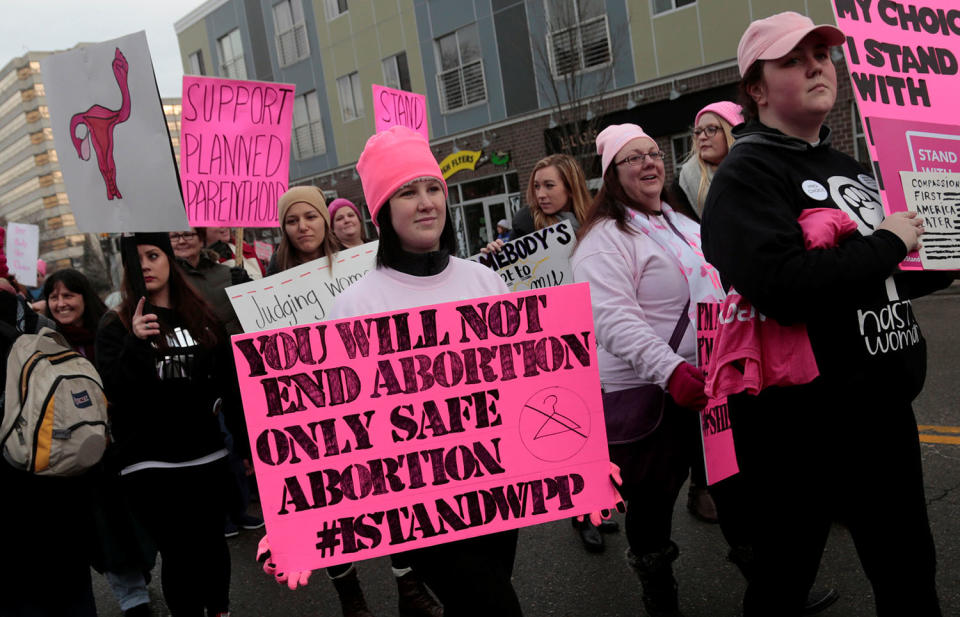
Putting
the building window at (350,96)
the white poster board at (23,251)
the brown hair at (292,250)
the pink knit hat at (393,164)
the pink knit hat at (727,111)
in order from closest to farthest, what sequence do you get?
the pink knit hat at (393,164) → the pink knit hat at (727,111) → the brown hair at (292,250) → the white poster board at (23,251) → the building window at (350,96)

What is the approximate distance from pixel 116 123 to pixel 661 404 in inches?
98.9

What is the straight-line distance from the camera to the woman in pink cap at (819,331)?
1855 mm

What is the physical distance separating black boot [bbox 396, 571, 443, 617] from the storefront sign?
16294 mm

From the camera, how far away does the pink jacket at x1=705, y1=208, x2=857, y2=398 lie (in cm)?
188

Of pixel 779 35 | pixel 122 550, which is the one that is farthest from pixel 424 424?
pixel 122 550

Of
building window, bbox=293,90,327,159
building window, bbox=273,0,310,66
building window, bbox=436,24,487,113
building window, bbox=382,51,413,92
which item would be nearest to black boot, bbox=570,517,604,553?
building window, bbox=436,24,487,113

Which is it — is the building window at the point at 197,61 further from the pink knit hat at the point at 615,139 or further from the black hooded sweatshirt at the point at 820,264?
the black hooded sweatshirt at the point at 820,264

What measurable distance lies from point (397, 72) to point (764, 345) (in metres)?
20.2

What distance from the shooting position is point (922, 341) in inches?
80.8

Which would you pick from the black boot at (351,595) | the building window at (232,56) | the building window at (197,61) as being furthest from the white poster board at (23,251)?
the building window at (197,61)

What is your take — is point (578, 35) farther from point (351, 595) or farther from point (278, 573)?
point (278, 573)

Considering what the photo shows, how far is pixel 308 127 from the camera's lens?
24062 millimetres

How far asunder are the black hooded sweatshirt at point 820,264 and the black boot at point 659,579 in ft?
4.04

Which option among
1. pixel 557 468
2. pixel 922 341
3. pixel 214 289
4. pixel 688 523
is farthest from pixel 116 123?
pixel 688 523
